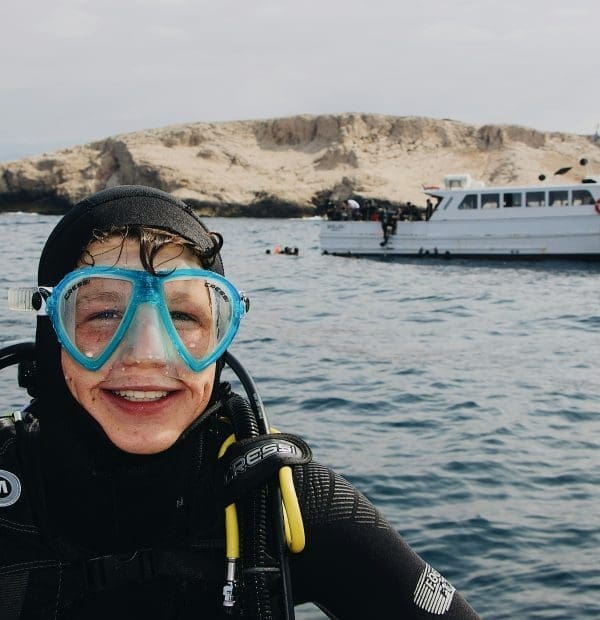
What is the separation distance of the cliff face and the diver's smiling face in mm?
72675

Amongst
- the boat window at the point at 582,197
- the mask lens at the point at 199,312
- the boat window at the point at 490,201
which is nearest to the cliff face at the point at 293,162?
the boat window at the point at 490,201

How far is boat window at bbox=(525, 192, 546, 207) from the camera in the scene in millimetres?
26984

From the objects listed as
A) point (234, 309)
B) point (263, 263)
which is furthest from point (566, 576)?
point (263, 263)

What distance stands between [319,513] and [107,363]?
1.87ft

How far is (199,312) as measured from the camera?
189 cm

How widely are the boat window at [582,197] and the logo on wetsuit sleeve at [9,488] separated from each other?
86.9ft

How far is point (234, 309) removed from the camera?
1.94 meters

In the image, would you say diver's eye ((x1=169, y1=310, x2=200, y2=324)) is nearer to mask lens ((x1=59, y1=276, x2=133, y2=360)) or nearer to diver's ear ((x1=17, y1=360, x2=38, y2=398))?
mask lens ((x1=59, y1=276, x2=133, y2=360))

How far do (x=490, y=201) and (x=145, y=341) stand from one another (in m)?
27.0

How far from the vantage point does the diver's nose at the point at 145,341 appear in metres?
1.75

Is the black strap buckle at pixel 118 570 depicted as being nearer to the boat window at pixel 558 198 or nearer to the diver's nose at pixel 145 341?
the diver's nose at pixel 145 341

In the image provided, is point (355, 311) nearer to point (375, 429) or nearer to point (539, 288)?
point (539, 288)

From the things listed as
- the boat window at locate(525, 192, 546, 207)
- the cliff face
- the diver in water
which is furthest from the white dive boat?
the cliff face

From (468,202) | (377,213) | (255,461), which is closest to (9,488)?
(255,461)
